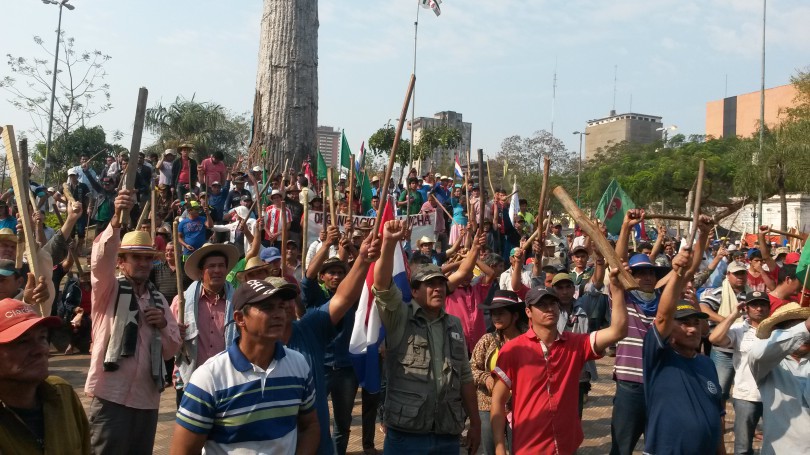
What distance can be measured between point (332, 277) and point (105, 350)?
6.41 ft

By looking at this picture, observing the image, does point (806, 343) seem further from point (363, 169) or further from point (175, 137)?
point (175, 137)

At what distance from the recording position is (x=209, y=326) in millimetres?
5230

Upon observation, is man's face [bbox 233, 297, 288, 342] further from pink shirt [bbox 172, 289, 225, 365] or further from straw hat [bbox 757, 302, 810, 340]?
straw hat [bbox 757, 302, 810, 340]

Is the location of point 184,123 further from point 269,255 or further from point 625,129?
point 625,129

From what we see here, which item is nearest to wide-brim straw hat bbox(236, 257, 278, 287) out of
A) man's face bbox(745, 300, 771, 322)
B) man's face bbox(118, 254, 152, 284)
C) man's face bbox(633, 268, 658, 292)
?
man's face bbox(118, 254, 152, 284)

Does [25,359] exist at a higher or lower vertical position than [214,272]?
lower

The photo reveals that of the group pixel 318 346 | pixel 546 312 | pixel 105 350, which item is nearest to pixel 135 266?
pixel 105 350

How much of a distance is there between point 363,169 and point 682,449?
25.3ft

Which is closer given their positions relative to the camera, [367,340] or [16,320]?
[16,320]

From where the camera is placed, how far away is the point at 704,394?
435 cm

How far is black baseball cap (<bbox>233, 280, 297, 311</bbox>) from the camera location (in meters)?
3.26

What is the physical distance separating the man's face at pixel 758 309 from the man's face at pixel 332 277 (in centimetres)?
309

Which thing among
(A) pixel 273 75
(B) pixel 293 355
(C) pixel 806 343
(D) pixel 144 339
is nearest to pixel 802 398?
(C) pixel 806 343

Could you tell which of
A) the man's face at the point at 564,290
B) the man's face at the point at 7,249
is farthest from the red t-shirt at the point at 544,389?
the man's face at the point at 7,249
